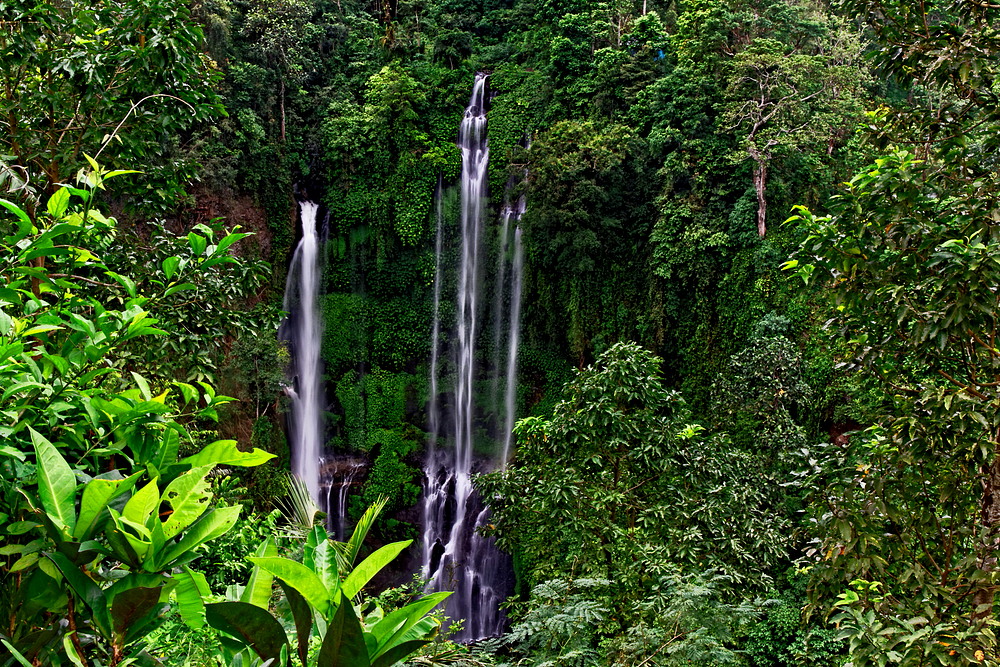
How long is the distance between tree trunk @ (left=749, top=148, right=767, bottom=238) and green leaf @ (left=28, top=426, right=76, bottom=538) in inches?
455

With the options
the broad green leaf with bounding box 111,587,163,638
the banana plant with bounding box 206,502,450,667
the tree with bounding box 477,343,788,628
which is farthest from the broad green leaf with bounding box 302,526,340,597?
the tree with bounding box 477,343,788,628

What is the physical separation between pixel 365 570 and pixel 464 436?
1328 cm

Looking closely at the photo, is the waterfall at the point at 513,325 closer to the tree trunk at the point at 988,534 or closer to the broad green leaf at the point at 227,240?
the tree trunk at the point at 988,534

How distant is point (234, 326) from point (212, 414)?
90.5 inches

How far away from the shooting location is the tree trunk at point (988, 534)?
2.66 meters

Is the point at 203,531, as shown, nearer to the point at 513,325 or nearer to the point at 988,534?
the point at 988,534

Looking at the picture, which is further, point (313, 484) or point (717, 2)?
point (313, 484)

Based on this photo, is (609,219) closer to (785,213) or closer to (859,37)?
(785,213)

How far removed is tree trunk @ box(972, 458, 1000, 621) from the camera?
105 inches

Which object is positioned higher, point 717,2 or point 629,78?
point 717,2

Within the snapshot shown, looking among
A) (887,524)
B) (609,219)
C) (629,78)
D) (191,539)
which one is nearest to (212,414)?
(191,539)

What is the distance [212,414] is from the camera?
162 cm

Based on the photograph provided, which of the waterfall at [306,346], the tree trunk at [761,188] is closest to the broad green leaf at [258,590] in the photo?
the tree trunk at [761,188]

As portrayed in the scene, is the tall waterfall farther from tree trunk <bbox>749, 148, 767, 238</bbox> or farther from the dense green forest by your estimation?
tree trunk <bbox>749, 148, 767, 238</bbox>
